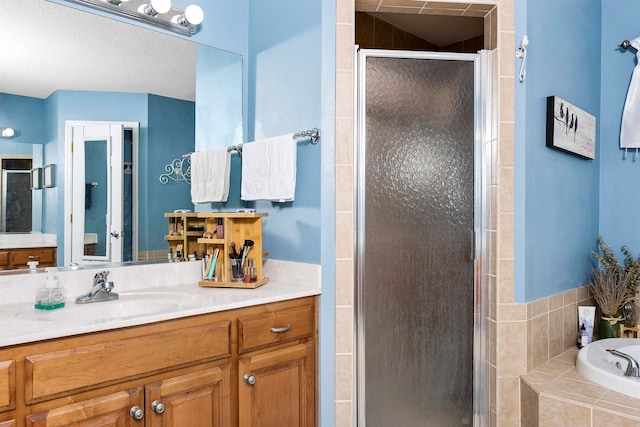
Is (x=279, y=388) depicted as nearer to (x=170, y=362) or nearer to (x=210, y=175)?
(x=170, y=362)

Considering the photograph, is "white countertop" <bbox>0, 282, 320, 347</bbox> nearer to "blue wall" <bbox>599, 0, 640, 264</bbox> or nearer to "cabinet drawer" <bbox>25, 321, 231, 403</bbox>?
"cabinet drawer" <bbox>25, 321, 231, 403</bbox>

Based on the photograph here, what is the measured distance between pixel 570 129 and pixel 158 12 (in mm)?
2014

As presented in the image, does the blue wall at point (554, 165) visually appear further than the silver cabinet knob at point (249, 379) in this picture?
Yes

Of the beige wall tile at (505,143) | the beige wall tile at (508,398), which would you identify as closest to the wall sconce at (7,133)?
the beige wall tile at (505,143)

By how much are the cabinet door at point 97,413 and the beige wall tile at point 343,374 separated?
0.85 meters

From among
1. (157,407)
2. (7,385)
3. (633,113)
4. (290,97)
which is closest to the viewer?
(7,385)

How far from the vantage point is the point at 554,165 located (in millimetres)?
2309

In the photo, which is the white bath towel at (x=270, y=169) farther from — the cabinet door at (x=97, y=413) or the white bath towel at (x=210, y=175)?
the cabinet door at (x=97, y=413)

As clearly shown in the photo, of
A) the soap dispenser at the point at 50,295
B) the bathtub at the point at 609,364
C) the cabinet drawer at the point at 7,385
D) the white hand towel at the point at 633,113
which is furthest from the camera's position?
the white hand towel at the point at 633,113

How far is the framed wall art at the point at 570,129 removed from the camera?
2221mm

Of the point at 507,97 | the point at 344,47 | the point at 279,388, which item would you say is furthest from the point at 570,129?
the point at 279,388

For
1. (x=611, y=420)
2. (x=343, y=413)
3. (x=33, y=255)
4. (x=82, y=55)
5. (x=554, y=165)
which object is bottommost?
(x=343, y=413)

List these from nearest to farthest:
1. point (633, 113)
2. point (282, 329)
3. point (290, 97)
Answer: point (282, 329)
point (290, 97)
point (633, 113)

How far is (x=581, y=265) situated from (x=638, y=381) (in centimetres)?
82
